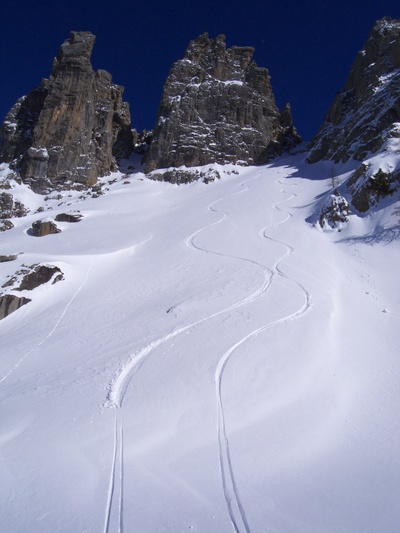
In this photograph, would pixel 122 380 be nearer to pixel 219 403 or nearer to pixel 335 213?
pixel 219 403

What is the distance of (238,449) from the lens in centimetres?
559

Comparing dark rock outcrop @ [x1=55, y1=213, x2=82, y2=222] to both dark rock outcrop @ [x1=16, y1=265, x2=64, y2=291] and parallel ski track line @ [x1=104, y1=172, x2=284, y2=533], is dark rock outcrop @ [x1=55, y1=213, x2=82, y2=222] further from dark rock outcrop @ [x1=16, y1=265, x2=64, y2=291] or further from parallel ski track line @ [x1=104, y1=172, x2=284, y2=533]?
parallel ski track line @ [x1=104, y1=172, x2=284, y2=533]

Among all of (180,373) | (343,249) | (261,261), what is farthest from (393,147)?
(180,373)

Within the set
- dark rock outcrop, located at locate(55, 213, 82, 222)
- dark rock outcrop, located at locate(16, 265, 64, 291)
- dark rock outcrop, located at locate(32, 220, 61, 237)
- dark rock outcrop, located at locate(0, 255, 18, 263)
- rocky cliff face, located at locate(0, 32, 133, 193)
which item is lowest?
dark rock outcrop, located at locate(16, 265, 64, 291)

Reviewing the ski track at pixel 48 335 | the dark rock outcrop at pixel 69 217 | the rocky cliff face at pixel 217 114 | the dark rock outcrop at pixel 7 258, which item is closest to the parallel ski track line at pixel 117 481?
the ski track at pixel 48 335

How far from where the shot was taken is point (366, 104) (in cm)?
4319

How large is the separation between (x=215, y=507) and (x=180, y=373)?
142 inches

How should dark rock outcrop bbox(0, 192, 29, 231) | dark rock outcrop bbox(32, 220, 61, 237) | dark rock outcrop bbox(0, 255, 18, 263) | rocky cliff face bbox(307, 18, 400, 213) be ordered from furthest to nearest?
→ dark rock outcrop bbox(0, 192, 29, 231)
dark rock outcrop bbox(32, 220, 61, 237)
rocky cliff face bbox(307, 18, 400, 213)
dark rock outcrop bbox(0, 255, 18, 263)

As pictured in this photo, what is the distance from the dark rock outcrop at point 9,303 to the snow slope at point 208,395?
1.40 ft

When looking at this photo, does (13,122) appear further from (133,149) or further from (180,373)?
(180,373)

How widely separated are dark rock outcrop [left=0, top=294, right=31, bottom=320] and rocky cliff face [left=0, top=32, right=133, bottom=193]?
1324 inches

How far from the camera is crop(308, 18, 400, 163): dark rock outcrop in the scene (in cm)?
3728

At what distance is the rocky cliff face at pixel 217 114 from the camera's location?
51219 millimetres

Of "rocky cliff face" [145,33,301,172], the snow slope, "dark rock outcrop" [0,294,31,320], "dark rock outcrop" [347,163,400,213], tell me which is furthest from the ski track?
"rocky cliff face" [145,33,301,172]
